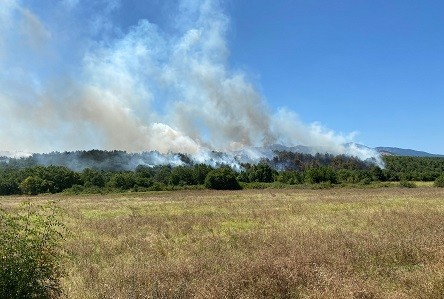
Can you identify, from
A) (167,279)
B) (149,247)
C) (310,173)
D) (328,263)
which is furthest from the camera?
(310,173)

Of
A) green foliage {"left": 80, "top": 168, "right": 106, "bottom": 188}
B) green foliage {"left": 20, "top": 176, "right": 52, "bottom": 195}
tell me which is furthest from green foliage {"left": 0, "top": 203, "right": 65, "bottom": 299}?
green foliage {"left": 80, "top": 168, "right": 106, "bottom": 188}

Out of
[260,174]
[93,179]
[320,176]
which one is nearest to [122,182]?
[93,179]

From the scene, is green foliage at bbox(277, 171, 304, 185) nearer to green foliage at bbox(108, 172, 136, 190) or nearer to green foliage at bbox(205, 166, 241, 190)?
green foliage at bbox(205, 166, 241, 190)

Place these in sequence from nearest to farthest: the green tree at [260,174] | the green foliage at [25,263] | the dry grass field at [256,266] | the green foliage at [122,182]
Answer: the green foliage at [25,263]
the dry grass field at [256,266]
the green foliage at [122,182]
the green tree at [260,174]

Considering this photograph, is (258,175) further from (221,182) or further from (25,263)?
(25,263)

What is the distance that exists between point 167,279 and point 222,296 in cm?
179

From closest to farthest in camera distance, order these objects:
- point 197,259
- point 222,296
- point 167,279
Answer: point 222,296
point 167,279
point 197,259

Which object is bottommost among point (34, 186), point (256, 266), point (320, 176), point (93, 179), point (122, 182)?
point (256, 266)

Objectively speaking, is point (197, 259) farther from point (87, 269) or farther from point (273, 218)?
point (273, 218)

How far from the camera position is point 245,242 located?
14.6 m

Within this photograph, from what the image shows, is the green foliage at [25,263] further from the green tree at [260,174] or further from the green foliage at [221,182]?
the green tree at [260,174]

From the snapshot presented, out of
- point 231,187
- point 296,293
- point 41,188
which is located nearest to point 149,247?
point 296,293

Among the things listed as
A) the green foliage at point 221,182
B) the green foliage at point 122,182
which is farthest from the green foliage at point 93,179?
the green foliage at point 221,182

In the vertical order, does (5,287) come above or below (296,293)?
above
